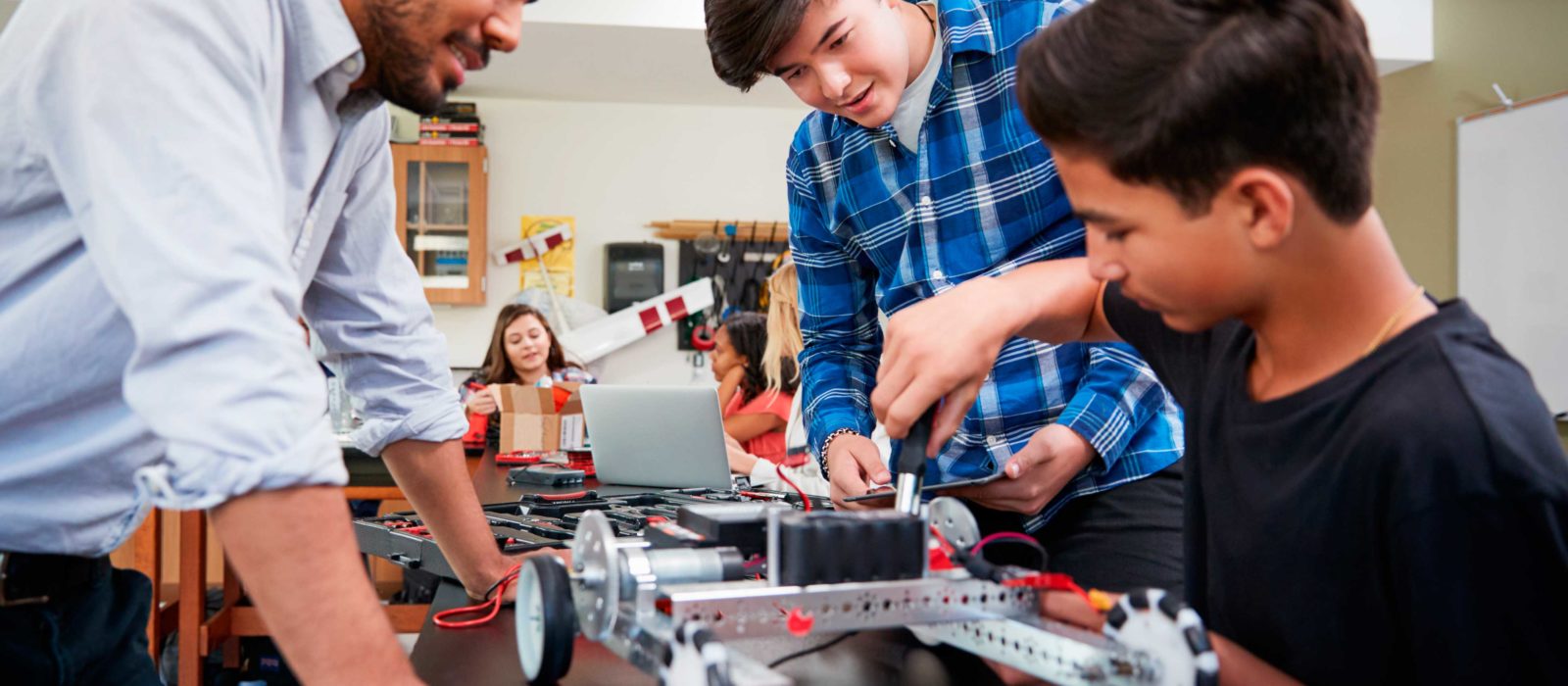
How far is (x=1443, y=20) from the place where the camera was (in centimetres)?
489

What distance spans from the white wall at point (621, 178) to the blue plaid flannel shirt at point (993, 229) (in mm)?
4572

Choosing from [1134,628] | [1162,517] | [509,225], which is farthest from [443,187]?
[1134,628]

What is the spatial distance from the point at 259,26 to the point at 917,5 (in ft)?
2.82

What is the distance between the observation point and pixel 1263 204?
2.26 feet

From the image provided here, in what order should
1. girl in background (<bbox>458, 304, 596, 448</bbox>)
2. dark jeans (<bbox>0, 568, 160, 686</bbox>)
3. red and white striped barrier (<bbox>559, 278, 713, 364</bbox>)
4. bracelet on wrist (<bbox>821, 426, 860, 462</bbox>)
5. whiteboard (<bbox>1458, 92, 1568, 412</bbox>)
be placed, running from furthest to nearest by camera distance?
red and white striped barrier (<bbox>559, 278, 713, 364</bbox>) < girl in background (<bbox>458, 304, 596, 448</bbox>) < whiteboard (<bbox>1458, 92, 1568, 412</bbox>) < bracelet on wrist (<bbox>821, 426, 860, 462</bbox>) < dark jeans (<bbox>0, 568, 160, 686</bbox>)

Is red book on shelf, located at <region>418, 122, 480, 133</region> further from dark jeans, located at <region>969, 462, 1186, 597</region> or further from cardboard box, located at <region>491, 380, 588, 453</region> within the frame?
dark jeans, located at <region>969, 462, 1186, 597</region>

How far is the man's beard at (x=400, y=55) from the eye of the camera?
85cm

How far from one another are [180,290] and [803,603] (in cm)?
40

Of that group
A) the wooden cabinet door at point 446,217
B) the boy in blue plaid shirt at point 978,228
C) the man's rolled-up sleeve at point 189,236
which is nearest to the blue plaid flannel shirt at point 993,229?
the boy in blue plaid shirt at point 978,228

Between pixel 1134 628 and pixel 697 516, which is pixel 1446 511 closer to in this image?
pixel 1134 628

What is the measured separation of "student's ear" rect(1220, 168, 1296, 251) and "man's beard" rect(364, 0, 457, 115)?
599 millimetres

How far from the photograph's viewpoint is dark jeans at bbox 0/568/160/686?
0.82 meters

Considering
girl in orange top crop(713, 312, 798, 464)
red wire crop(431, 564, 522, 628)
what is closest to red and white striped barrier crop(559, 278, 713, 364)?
girl in orange top crop(713, 312, 798, 464)

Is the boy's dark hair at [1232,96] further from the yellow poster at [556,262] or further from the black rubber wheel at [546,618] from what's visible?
the yellow poster at [556,262]
